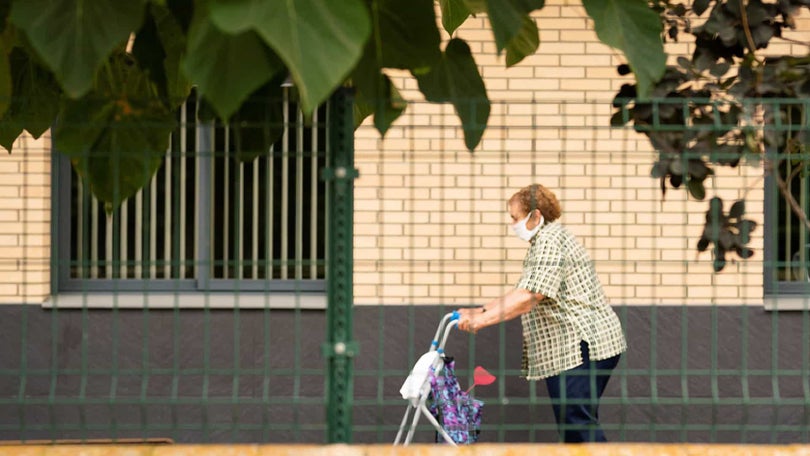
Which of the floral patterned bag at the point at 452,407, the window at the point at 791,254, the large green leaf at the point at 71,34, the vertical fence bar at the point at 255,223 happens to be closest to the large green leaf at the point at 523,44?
the window at the point at 791,254

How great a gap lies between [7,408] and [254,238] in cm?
208

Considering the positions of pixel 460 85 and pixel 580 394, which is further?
pixel 580 394

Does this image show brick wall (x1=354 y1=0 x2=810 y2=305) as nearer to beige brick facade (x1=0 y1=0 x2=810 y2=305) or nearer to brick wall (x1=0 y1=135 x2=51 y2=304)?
beige brick facade (x1=0 y1=0 x2=810 y2=305)

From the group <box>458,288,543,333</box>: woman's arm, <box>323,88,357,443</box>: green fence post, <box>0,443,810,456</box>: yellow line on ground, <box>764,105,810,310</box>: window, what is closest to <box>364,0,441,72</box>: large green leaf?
<box>323,88,357,443</box>: green fence post

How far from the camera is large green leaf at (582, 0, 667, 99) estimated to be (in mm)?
2932

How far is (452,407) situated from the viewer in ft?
21.9

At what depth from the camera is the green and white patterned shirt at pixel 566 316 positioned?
6184 millimetres

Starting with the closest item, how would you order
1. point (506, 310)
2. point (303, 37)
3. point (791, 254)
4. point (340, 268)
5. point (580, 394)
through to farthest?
point (303, 37) < point (340, 268) < point (791, 254) < point (506, 310) < point (580, 394)

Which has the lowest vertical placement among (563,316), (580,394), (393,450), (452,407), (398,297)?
(452,407)

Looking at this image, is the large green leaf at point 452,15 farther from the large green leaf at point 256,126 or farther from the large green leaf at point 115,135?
the large green leaf at point 115,135

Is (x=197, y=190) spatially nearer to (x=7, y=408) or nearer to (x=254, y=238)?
(x=254, y=238)

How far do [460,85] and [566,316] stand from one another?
10.2 ft

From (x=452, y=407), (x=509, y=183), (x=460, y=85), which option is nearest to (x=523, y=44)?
(x=460, y=85)

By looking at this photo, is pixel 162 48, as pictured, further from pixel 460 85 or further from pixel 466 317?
pixel 466 317
